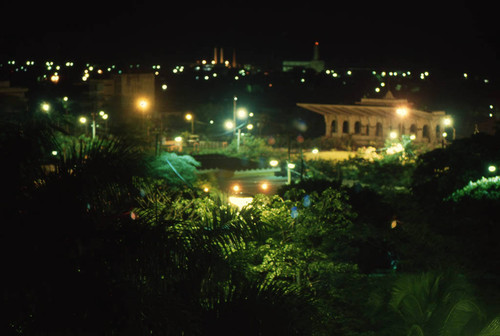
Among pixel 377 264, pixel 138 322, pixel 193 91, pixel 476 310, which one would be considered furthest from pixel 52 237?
pixel 193 91

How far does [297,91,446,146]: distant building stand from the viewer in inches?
1775

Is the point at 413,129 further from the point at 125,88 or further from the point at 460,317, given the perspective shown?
the point at 460,317

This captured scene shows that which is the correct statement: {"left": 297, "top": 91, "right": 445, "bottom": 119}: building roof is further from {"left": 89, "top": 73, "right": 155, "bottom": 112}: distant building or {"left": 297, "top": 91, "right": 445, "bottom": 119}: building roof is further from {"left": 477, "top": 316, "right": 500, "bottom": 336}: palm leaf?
{"left": 477, "top": 316, "right": 500, "bottom": 336}: palm leaf

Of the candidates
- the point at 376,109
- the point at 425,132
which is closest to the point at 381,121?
the point at 376,109

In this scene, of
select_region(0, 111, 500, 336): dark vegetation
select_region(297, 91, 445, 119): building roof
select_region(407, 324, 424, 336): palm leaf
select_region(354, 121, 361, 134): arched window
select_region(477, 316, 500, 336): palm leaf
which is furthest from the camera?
select_region(354, 121, 361, 134): arched window

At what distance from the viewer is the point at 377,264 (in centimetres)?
1733

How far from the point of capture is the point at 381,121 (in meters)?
47.4

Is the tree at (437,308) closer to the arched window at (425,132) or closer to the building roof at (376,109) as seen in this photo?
the building roof at (376,109)

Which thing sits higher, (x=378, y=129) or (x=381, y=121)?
(x=381, y=121)

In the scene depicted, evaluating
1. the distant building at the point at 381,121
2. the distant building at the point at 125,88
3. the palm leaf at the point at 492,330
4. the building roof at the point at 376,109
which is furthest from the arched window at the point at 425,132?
the palm leaf at the point at 492,330

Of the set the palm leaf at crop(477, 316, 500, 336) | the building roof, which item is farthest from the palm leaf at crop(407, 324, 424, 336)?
the building roof

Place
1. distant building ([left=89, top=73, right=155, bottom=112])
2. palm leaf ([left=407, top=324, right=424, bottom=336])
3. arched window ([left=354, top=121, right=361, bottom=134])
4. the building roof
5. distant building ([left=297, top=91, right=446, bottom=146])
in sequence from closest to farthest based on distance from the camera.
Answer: palm leaf ([left=407, top=324, right=424, bottom=336]), distant building ([left=297, top=91, right=446, bottom=146]), the building roof, arched window ([left=354, top=121, right=361, bottom=134]), distant building ([left=89, top=73, right=155, bottom=112])

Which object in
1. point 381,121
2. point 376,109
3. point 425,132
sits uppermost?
point 376,109

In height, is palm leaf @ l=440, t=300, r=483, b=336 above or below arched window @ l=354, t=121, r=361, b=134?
below
